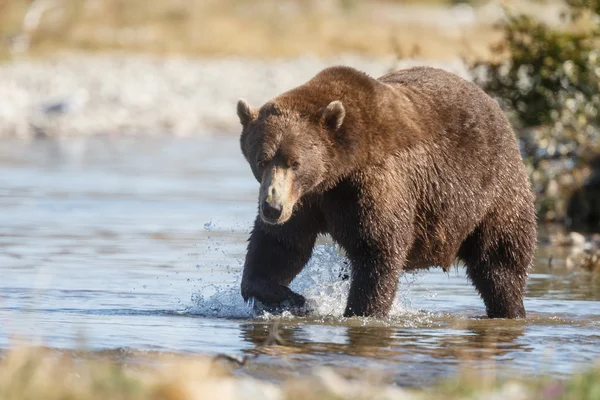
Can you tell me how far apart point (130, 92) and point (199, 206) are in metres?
12.1

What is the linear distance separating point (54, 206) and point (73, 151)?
6.49 m

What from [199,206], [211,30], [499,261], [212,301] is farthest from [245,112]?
[211,30]

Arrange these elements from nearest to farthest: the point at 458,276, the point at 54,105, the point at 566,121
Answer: the point at 458,276, the point at 566,121, the point at 54,105

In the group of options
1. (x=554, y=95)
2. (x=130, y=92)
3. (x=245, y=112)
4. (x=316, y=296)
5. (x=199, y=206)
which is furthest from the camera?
(x=130, y=92)

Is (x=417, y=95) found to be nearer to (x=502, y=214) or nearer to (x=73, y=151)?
(x=502, y=214)

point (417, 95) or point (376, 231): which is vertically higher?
point (417, 95)

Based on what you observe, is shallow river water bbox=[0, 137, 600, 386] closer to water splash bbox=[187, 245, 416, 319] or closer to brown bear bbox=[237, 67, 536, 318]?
water splash bbox=[187, 245, 416, 319]

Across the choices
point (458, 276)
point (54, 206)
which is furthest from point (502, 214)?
point (54, 206)

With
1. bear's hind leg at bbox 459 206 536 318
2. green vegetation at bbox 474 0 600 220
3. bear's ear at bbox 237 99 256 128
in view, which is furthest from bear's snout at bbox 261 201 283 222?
green vegetation at bbox 474 0 600 220

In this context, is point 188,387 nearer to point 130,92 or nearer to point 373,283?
point 373,283

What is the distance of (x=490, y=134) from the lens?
8266mm

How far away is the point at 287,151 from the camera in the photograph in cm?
719

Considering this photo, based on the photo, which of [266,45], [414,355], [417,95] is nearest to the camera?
[414,355]

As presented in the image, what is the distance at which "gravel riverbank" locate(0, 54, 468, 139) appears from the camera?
23.7 meters
